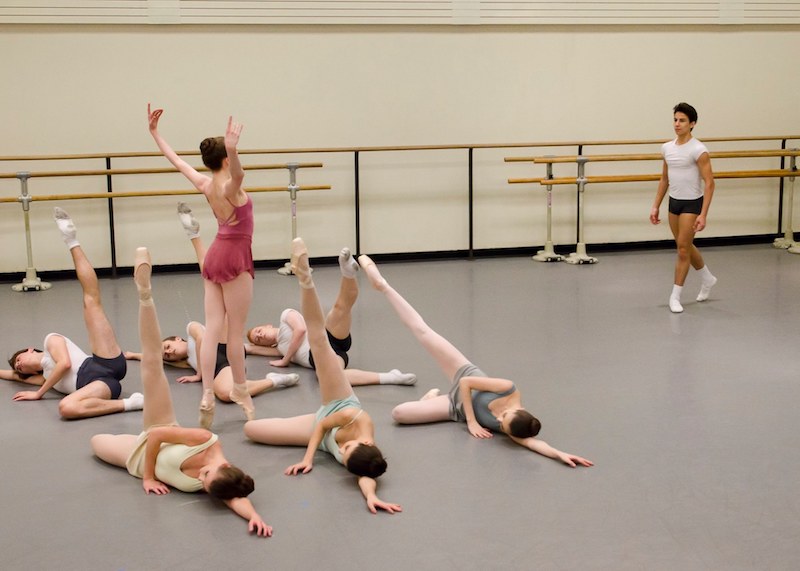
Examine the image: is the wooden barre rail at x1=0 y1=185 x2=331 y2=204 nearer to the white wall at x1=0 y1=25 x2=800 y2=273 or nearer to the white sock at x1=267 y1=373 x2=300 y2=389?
the white wall at x1=0 y1=25 x2=800 y2=273

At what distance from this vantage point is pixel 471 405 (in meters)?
3.92

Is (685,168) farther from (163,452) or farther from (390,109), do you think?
(163,452)

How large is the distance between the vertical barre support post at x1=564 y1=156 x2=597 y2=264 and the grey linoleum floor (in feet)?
6.86

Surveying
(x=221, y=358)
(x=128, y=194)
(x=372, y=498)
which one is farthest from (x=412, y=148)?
(x=372, y=498)

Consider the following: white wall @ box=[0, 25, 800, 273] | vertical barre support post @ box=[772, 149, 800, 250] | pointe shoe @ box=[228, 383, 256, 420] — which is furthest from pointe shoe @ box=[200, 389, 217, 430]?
vertical barre support post @ box=[772, 149, 800, 250]

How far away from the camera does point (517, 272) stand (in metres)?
7.68

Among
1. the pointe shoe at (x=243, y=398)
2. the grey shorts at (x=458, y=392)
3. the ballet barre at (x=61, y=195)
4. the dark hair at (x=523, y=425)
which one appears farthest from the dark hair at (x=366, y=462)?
the ballet barre at (x=61, y=195)

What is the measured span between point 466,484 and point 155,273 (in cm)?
504

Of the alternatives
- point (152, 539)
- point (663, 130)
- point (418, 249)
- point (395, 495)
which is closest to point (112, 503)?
point (152, 539)

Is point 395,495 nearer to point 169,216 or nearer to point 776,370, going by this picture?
point 776,370

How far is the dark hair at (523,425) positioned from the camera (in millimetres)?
3639

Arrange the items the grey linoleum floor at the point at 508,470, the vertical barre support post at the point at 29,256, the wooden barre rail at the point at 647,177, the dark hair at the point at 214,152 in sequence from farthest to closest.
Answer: the wooden barre rail at the point at 647,177
the vertical barre support post at the point at 29,256
the dark hair at the point at 214,152
the grey linoleum floor at the point at 508,470

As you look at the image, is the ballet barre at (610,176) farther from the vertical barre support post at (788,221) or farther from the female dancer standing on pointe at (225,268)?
the female dancer standing on pointe at (225,268)

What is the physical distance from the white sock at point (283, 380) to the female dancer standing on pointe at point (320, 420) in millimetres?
715
